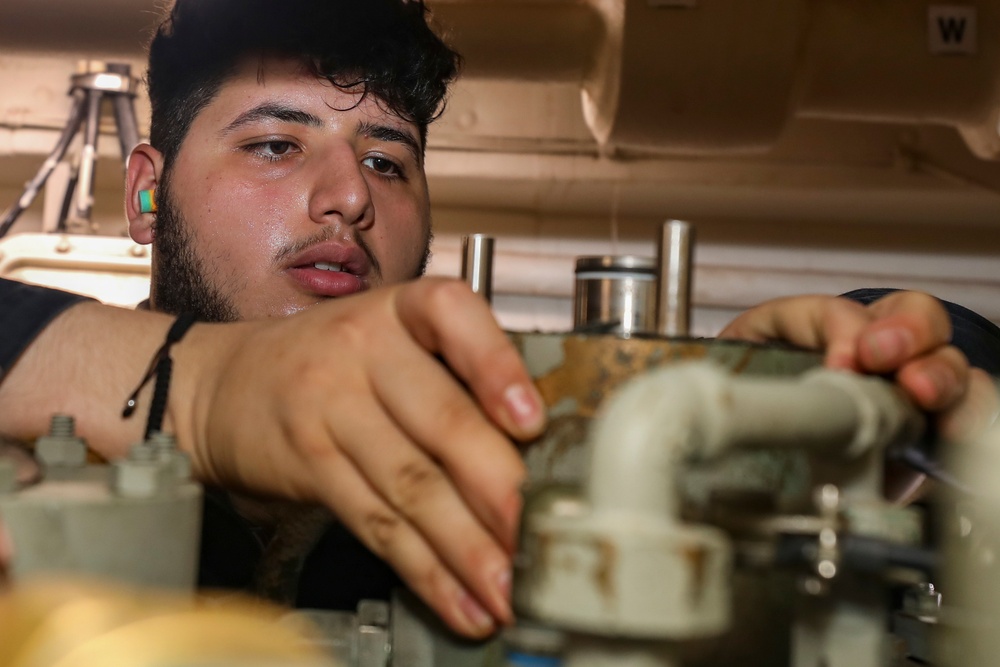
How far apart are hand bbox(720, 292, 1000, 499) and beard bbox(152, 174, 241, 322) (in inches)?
37.3

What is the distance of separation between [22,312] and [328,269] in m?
0.56

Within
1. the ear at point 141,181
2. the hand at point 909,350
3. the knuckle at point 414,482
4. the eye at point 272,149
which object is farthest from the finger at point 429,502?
the ear at point 141,181

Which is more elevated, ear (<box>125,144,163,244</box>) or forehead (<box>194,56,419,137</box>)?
forehead (<box>194,56,419,137</box>)

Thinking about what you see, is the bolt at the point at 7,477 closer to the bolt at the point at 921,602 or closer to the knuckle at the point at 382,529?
the knuckle at the point at 382,529

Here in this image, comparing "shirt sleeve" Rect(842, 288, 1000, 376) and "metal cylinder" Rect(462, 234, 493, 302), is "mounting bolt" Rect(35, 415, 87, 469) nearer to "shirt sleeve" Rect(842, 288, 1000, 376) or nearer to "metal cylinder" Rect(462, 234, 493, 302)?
"metal cylinder" Rect(462, 234, 493, 302)

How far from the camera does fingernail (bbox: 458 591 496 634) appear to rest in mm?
509

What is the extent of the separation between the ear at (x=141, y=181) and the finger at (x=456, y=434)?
4.00 feet

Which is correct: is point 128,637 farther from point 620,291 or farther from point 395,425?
point 620,291

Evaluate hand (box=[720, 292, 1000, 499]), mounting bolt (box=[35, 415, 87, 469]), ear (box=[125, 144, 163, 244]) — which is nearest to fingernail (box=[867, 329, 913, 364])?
hand (box=[720, 292, 1000, 499])

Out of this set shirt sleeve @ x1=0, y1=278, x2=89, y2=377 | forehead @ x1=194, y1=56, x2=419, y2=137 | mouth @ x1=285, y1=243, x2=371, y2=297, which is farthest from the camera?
forehead @ x1=194, y1=56, x2=419, y2=137

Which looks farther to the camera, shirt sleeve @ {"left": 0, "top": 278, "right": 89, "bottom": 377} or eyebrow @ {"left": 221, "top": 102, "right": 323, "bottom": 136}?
eyebrow @ {"left": 221, "top": 102, "right": 323, "bottom": 136}

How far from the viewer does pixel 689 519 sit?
16.2 inches

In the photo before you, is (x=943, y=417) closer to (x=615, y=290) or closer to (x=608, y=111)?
(x=615, y=290)

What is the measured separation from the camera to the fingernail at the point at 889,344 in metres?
0.57
